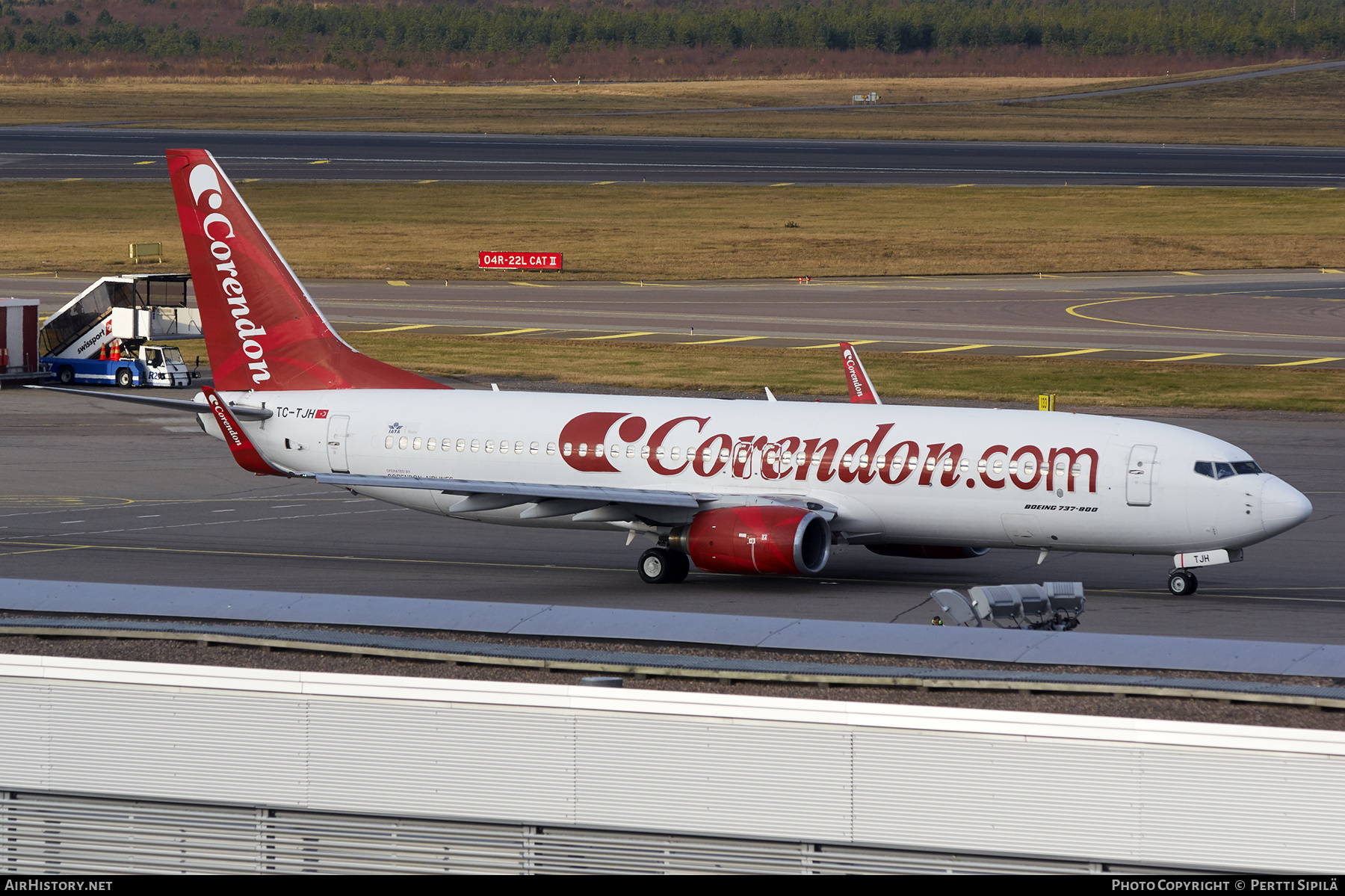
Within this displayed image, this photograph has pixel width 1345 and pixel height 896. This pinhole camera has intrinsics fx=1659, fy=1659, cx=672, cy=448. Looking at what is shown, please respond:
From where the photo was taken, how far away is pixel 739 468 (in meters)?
37.8

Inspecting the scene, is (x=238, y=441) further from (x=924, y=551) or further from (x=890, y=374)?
(x=890, y=374)

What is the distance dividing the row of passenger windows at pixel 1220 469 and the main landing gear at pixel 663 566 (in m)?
11.4

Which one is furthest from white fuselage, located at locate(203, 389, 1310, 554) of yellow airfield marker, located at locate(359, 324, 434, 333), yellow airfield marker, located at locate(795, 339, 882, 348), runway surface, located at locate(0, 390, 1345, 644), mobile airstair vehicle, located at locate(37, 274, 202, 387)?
yellow airfield marker, located at locate(359, 324, 434, 333)

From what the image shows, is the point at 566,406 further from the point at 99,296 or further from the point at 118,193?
the point at 118,193

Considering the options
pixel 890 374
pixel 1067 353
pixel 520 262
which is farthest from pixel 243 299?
pixel 520 262

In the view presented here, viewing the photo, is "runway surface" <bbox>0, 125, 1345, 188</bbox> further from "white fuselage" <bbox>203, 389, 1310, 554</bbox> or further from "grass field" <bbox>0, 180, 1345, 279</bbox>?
"white fuselage" <bbox>203, 389, 1310, 554</bbox>

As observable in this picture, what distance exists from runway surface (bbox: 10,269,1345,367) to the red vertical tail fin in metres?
37.4

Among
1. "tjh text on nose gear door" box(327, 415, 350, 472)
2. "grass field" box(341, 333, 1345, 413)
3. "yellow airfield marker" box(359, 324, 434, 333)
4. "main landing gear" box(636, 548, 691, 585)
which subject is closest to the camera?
"main landing gear" box(636, 548, 691, 585)

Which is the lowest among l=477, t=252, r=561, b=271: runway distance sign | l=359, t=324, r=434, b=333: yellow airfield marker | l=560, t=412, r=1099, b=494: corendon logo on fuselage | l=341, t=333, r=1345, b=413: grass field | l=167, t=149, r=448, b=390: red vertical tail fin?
l=560, t=412, r=1099, b=494: corendon logo on fuselage

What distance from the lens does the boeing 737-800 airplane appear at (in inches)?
1391

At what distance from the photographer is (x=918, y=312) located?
291 feet

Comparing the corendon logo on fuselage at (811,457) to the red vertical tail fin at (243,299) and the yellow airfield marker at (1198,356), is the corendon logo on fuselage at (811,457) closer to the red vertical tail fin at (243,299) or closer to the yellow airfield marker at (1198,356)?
the red vertical tail fin at (243,299)

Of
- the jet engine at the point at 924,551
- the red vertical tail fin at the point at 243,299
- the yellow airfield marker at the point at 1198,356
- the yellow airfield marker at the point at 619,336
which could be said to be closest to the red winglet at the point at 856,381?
the jet engine at the point at 924,551

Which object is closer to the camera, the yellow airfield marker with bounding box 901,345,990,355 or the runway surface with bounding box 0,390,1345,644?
the runway surface with bounding box 0,390,1345,644
